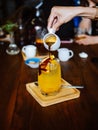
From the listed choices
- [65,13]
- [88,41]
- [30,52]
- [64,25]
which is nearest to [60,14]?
[65,13]

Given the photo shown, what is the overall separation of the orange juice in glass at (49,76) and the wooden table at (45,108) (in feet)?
0.27

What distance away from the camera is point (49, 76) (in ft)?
3.77

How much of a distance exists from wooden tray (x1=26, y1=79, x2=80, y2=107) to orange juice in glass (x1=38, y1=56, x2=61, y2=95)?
1.2 inches

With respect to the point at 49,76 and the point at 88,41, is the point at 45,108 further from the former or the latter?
the point at 88,41

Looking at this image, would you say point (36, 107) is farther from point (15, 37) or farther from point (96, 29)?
point (96, 29)

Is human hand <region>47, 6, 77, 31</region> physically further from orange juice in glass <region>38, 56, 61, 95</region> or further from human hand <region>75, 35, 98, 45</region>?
human hand <region>75, 35, 98, 45</region>

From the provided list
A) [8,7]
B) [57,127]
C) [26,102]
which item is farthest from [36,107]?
[8,7]

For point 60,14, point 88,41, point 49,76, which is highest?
point 60,14

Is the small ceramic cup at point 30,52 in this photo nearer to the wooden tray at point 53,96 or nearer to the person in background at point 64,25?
the wooden tray at point 53,96

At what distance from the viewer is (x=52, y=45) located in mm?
1315

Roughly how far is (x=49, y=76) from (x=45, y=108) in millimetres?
147

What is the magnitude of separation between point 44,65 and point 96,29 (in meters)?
1.38

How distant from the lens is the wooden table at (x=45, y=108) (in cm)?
100

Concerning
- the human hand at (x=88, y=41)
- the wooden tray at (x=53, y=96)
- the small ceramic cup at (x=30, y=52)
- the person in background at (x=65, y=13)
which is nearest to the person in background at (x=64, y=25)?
the human hand at (x=88, y=41)
